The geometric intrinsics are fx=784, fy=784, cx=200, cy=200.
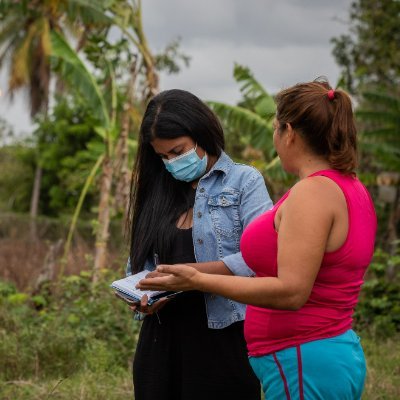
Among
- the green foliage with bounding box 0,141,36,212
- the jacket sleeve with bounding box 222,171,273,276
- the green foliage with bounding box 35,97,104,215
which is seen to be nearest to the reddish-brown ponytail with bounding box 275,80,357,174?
the jacket sleeve with bounding box 222,171,273,276

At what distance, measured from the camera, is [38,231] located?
24047mm

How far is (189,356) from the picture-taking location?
333cm

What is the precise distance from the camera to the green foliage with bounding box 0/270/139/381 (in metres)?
A: 6.66

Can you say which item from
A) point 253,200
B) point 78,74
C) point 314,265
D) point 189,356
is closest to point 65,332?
point 189,356

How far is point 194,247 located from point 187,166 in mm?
357

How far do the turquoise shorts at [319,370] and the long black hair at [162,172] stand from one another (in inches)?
37.8

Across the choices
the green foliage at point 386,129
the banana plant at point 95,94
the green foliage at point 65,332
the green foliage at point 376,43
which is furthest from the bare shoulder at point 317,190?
the green foliage at point 376,43

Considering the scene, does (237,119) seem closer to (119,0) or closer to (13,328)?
(119,0)

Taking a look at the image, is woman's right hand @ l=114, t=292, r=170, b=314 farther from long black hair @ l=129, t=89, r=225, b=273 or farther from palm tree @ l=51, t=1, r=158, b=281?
palm tree @ l=51, t=1, r=158, b=281

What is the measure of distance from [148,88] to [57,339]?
5.03 m

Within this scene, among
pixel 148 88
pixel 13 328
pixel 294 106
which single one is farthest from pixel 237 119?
pixel 294 106

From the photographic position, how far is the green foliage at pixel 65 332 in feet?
21.8

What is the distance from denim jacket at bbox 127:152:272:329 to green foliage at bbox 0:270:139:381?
10.1ft

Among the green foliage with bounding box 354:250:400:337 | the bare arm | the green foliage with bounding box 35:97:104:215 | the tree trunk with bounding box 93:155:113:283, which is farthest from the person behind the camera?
the green foliage with bounding box 35:97:104:215
